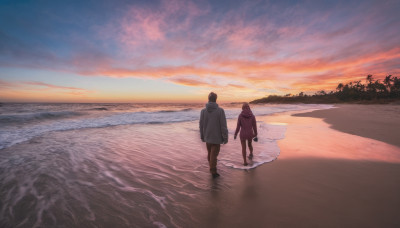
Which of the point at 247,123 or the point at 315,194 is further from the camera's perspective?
the point at 247,123

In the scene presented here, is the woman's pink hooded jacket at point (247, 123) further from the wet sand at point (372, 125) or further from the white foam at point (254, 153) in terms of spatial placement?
the wet sand at point (372, 125)

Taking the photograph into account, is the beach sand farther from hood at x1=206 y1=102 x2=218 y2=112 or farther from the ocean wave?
the ocean wave

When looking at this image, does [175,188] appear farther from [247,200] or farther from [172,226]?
[247,200]

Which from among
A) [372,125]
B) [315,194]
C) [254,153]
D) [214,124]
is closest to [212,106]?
[214,124]

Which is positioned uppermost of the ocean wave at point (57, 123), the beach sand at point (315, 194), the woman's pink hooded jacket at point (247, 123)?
the woman's pink hooded jacket at point (247, 123)

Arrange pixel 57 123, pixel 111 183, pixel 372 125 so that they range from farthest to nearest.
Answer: pixel 57 123 → pixel 372 125 → pixel 111 183

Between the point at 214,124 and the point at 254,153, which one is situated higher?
the point at 214,124

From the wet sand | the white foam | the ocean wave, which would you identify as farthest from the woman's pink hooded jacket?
the ocean wave

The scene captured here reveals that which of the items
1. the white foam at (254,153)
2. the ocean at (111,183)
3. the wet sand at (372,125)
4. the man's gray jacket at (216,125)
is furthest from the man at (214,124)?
the wet sand at (372,125)

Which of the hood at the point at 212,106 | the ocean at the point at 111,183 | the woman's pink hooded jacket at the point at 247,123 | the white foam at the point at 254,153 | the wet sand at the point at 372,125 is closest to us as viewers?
the ocean at the point at 111,183

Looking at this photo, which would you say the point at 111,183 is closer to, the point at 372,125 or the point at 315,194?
the point at 315,194

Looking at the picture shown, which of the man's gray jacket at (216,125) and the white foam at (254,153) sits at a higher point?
the man's gray jacket at (216,125)

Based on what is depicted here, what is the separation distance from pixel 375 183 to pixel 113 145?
9.70 meters

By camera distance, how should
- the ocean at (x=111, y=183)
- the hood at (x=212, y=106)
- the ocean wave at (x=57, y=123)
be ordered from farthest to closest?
the ocean wave at (x=57, y=123) < the hood at (x=212, y=106) < the ocean at (x=111, y=183)
